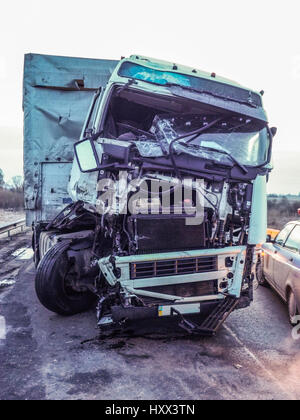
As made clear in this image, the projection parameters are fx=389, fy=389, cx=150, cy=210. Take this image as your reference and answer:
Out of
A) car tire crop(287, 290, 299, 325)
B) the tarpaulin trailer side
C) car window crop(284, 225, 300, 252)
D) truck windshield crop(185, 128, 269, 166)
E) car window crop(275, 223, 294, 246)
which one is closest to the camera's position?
truck windshield crop(185, 128, 269, 166)

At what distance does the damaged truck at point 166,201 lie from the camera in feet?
15.5

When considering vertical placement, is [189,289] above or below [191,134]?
below

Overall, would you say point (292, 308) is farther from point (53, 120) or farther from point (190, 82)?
point (53, 120)

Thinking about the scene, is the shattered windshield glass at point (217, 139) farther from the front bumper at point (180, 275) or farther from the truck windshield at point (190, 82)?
the front bumper at point (180, 275)

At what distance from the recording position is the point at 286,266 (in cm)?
607

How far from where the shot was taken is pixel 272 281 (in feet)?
22.9

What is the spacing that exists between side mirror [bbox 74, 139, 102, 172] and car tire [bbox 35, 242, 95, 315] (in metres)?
1.23

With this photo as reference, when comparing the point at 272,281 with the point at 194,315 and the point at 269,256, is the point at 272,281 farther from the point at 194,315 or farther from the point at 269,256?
the point at 194,315

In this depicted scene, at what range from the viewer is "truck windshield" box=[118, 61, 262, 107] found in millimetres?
5426

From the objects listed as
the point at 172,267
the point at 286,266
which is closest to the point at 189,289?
the point at 172,267

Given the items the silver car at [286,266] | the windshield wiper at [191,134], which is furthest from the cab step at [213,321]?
the windshield wiper at [191,134]

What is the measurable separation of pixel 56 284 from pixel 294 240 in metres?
3.75

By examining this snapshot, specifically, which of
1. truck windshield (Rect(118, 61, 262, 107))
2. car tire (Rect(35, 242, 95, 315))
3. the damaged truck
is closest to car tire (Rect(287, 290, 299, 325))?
the damaged truck

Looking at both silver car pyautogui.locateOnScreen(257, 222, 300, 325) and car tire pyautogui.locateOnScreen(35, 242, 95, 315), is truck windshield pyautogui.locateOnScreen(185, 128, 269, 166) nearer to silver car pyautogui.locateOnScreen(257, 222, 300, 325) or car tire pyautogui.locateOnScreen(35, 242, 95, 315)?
silver car pyautogui.locateOnScreen(257, 222, 300, 325)
